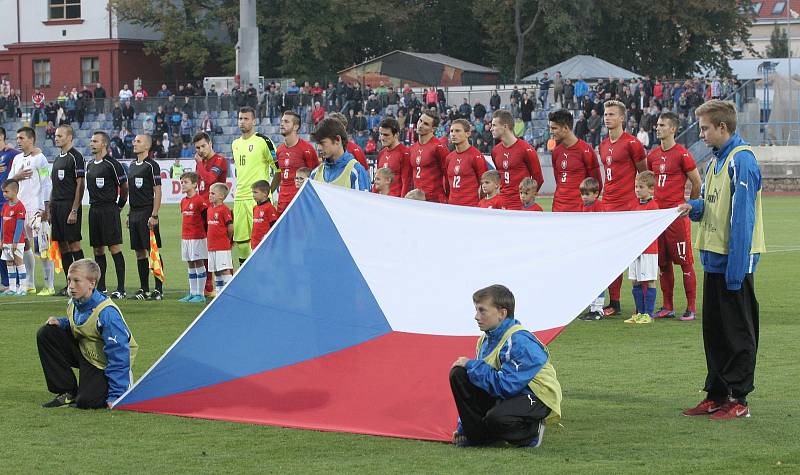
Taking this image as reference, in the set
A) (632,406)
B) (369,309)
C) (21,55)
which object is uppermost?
(21,55)

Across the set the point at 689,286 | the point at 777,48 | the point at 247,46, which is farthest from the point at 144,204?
the point at 777,48

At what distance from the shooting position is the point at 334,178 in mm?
10312

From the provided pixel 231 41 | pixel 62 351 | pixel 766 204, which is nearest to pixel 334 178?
pixel 62 351

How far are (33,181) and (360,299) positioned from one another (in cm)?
898

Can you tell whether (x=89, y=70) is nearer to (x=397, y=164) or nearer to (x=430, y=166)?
(x=397, y=164)

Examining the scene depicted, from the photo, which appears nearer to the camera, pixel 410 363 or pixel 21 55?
pixel 410 363

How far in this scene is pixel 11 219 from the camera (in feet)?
50.9

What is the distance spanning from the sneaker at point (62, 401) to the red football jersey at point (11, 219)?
761 centimetres

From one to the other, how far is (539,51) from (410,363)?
5117 cm

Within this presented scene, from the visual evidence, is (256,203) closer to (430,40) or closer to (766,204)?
(766,204)

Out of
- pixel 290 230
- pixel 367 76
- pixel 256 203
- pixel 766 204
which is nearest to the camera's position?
pixel 290 230

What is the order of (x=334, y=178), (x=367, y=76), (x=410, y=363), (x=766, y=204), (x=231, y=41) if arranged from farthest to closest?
1. (x=231, y=41)
2. (x=367, y=76)
3. (x=766, y=204)
4. (x=334, y=178)
5. (x=410, y=363)

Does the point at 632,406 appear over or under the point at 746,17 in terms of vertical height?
under

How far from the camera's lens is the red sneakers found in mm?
7891
